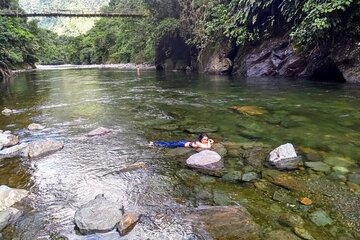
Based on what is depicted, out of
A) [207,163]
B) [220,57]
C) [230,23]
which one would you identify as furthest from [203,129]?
[220,57]

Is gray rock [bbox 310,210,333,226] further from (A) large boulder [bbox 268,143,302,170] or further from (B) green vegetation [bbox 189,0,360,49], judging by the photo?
(B) green vegetation [bbox 189,0,360,49]

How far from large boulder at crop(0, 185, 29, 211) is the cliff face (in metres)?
12.3

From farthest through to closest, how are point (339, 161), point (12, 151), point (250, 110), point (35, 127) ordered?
point (250, 110)
point (35, 127)
point (12, 151)
point (339, 161)

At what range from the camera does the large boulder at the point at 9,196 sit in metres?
3.70

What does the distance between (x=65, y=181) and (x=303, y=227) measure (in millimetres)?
3071

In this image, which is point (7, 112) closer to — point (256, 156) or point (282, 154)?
point (256, 156)

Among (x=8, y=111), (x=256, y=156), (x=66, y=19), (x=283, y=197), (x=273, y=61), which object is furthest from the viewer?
(x=66, y=19)

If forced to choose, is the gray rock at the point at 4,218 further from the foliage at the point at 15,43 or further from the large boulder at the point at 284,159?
the foliage at the point at 15,43

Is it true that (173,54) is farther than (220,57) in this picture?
Yes

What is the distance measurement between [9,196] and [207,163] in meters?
2.60

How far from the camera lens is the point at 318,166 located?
455 centimetres

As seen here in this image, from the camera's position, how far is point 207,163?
4.68 metres

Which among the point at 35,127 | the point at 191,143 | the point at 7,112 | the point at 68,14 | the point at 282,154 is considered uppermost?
the point at 68,14

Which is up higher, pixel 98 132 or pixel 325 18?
pixel 325 18
